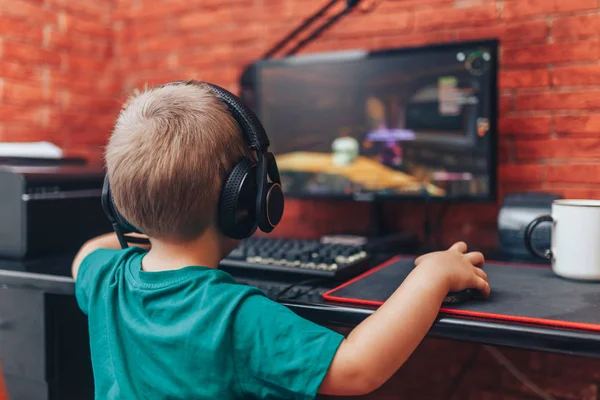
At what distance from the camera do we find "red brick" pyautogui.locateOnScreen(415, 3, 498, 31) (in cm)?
139

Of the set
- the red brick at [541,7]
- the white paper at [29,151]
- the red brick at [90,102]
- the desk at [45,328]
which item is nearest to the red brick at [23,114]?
the red brick at [90,102]

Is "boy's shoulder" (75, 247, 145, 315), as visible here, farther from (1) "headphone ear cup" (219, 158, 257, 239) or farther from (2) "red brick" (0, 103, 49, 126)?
(2) "red brick" (0, 103, 49, 126)

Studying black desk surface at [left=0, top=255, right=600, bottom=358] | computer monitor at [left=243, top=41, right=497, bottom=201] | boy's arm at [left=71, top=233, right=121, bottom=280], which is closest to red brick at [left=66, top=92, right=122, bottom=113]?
computer monitor at [left=243, top=41, right=497, bottom=201]

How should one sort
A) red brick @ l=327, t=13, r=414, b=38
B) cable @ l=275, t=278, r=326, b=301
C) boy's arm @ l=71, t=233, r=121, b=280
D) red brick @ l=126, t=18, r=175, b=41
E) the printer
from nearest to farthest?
cable @ l=275, t=278, r=326, b=301 < boy's arm @ l=71, t=233, r=121, b=280 < the printer < red brick @ l=327, t=13, r=414, b=38 < red brick @ l=126, t=18, r=175, b=41

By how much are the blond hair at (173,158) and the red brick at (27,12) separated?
1148 mm

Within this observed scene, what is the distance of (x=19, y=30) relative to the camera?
1.62 m

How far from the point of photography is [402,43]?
1495 mm

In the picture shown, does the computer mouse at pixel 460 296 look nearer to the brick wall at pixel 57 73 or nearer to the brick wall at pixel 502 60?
the brick wall at pixel 502 60

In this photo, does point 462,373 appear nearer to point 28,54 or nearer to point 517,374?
point 517,374

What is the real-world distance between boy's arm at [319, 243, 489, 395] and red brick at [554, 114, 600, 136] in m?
0.79

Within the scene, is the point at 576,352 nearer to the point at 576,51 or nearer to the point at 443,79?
the point at 443,79

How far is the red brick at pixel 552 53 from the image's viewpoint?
4.21 ft

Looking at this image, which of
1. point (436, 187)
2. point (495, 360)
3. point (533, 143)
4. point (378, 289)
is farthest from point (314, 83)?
point (495, 360)

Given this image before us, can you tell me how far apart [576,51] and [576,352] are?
93 cm
